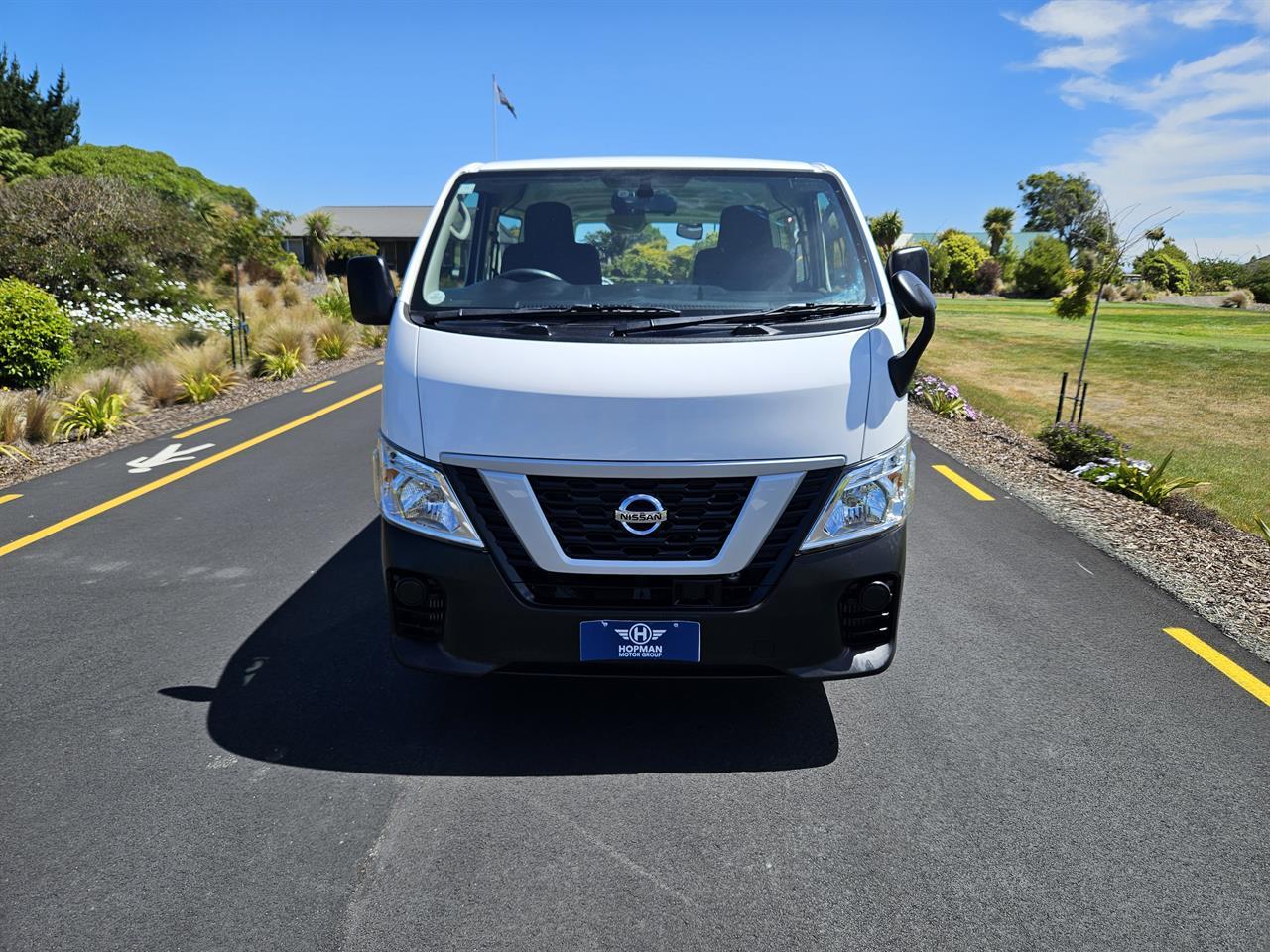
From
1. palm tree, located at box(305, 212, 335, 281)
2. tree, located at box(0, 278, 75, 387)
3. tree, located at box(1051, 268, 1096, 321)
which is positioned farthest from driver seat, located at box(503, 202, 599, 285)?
palm tree, located at box(305, 212, 335, 281)

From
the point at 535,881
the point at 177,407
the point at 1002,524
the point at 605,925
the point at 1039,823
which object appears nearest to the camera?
the point at 605,925

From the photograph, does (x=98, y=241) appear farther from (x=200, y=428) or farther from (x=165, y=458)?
(x=165, y=458)

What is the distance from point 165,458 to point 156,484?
1.22 m

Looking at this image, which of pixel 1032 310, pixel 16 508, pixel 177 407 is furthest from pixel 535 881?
pixel 1032 310

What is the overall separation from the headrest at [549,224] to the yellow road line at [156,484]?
7.38 feet

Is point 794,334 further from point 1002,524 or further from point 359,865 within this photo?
point 1002,524

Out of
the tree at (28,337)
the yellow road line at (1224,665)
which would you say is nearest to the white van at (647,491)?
the yellow road line at (1224,665)

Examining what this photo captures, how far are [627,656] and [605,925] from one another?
3.02 ft

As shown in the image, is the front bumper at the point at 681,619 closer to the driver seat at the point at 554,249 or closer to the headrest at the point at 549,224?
the driver seat at the point at 554,249

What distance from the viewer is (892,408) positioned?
3381 millimetres

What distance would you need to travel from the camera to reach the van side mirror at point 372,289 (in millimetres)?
3979

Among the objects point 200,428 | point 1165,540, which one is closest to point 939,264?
point 200,428

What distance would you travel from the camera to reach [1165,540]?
646 centimetres

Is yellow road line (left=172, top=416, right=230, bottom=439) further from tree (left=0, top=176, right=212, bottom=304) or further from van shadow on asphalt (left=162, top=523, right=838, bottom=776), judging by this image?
tree (left=0, top=176, right=212, bottom=304)
